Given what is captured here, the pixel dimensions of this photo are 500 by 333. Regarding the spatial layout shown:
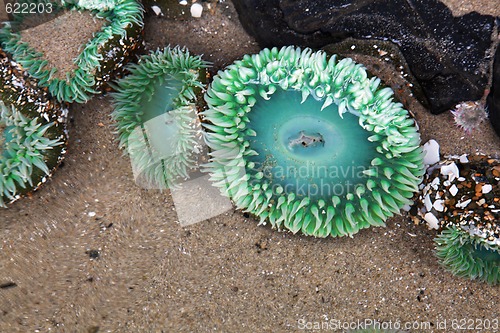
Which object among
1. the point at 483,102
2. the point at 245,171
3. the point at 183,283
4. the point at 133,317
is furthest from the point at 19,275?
the point at 483,102

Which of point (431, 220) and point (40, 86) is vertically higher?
point (40, 86)

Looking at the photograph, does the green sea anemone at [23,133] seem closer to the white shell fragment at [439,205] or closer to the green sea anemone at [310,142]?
the green sea anemone at [310,142]

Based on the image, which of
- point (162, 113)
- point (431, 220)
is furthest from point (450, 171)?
point (162, 113)

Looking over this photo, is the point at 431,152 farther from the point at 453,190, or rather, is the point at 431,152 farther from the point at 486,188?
the point at 486,188

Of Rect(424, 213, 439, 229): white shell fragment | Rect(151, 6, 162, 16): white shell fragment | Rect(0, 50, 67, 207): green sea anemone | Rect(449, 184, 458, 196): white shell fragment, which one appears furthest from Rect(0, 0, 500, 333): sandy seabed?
Rect(449, 184, 458, 196): white shell fragment

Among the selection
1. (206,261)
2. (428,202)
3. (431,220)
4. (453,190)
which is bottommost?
(206,261)

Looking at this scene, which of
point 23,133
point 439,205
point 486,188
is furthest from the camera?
point 439,205
